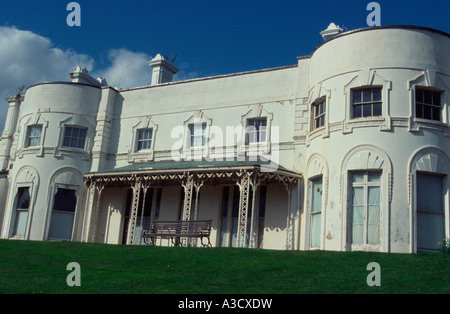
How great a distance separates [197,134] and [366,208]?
958 cm

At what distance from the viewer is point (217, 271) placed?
46.0 feet

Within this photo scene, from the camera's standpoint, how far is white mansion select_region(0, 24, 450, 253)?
1983 cm

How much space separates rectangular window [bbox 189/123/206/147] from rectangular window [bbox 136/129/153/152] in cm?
241

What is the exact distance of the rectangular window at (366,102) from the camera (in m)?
20.6

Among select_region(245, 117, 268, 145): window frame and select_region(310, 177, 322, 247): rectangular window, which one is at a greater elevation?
select_region(245, 117, 268, 145): window frame

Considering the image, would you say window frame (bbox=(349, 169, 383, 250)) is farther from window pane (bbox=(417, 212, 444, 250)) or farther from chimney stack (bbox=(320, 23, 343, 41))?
chimney stack (bbox=(320, 23, 343, 41))

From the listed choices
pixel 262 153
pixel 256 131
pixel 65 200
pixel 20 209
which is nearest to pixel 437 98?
pixel 262 153

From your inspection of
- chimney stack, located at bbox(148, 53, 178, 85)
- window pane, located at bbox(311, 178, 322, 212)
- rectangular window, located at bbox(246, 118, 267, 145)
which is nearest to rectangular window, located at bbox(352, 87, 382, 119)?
window pane, located at bbox(311, 178, 322, 212)

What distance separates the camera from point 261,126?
81.5ft

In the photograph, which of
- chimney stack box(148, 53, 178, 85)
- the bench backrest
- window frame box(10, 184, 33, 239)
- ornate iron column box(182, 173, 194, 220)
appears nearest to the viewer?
the bench backrest

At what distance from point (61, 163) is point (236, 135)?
9.12 metres

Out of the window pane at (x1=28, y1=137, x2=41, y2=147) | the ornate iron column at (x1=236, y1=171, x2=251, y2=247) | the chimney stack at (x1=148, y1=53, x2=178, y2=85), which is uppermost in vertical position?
the chimney stack at (x1=148, y1=53, x2=178, y2=85)

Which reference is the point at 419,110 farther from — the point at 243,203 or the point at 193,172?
the point at 193,172
